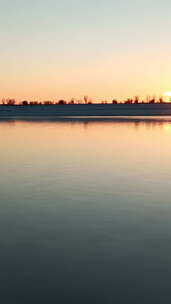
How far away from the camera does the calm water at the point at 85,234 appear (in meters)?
3.28

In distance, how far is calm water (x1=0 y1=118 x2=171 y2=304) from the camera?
3.28 m

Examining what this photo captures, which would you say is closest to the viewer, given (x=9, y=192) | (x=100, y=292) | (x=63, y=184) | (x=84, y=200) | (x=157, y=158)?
(x=100, y=292)

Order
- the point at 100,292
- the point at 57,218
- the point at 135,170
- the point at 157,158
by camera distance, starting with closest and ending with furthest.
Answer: the point at 100,292 < the point at 57,218 < the point at 135,170 < the point at 157,158

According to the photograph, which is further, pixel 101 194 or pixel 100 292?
pixel 101 194

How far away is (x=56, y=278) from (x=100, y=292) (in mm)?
451

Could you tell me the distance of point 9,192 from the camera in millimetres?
6676

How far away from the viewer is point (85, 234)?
4586 millimetres

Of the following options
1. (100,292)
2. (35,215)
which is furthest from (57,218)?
(100,292)

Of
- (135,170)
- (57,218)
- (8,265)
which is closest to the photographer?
(8,265)

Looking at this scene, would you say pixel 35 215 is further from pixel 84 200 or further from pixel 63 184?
pixel 63 184

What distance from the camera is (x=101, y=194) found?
6.54 meters

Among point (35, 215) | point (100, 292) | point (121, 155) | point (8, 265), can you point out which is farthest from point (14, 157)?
point (100, 292)

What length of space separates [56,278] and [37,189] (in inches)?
141

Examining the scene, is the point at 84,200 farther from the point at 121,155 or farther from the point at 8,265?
the point at 121,155
